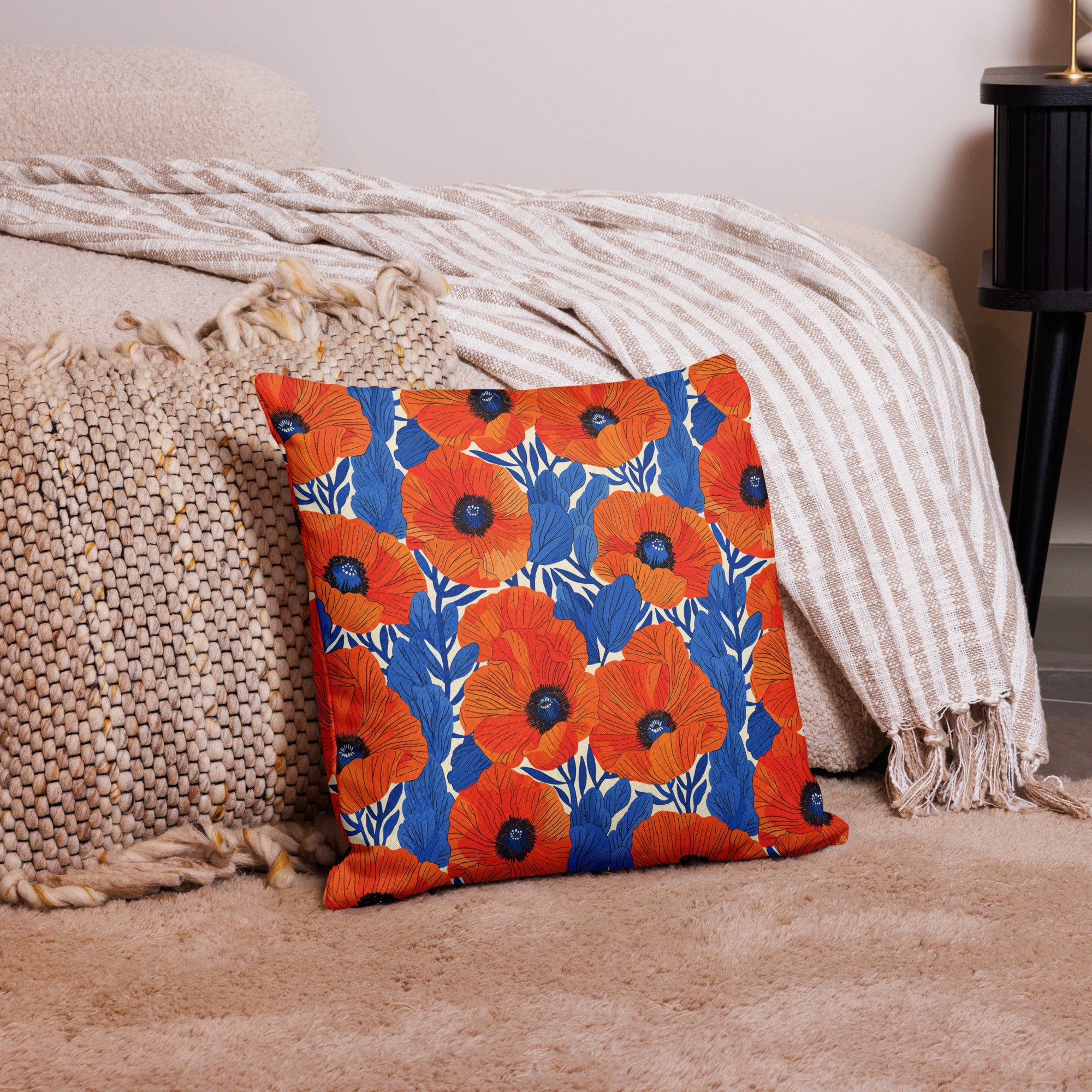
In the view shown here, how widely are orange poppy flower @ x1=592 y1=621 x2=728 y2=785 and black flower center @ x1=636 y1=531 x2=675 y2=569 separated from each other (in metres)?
0.05

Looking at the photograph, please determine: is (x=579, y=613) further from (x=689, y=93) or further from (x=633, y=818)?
(x=689, y=93)

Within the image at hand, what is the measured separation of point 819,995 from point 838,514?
1.57ft

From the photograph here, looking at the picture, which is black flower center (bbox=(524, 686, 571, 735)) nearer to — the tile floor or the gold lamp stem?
the tile floor

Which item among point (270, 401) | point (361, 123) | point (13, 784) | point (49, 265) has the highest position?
point (361, 123)

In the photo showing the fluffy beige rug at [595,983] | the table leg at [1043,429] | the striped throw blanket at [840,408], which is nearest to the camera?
the fluffy beige rug at [595,983]

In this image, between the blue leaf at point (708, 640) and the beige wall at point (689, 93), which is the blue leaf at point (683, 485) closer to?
the blue leaf at point (708, 640)

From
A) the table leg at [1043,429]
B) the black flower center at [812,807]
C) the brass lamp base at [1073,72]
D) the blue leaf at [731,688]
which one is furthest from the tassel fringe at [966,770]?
the brass lamp base at [1073,72]

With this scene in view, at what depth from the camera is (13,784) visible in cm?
75

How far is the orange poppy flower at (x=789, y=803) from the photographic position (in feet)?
2.55

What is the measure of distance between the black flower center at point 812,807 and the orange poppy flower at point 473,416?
0.37 m

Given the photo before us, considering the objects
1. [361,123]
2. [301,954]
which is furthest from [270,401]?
[361,123]

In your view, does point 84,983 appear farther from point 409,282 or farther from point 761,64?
point 761,64

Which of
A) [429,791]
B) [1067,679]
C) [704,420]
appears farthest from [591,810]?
[1067,679]

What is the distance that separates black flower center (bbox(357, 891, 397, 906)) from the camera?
729 mm
